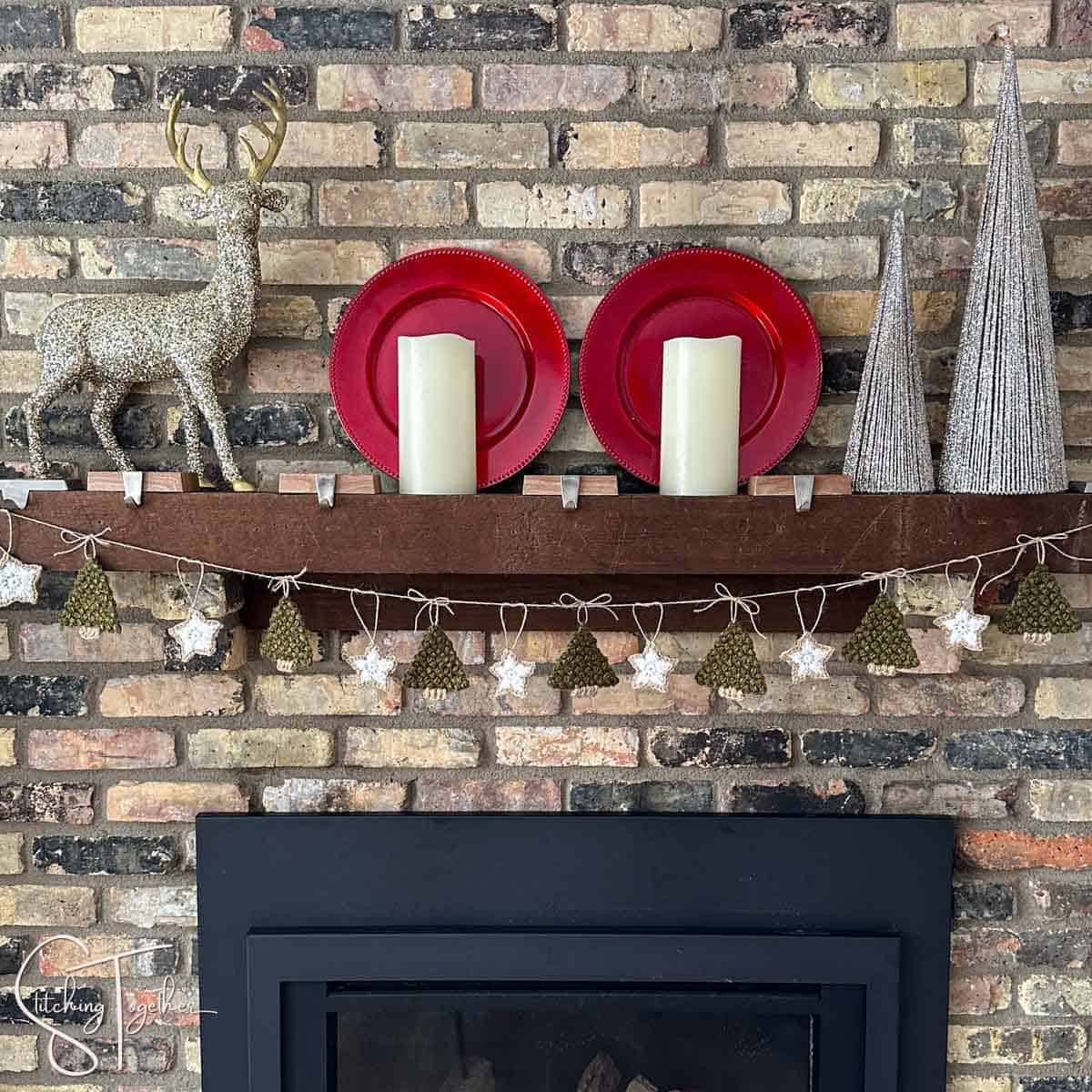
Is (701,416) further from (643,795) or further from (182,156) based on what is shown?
(182,156)

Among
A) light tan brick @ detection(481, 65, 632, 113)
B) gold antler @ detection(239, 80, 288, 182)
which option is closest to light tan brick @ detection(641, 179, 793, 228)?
light tan brick @ detection(481, 65, 632, 113)

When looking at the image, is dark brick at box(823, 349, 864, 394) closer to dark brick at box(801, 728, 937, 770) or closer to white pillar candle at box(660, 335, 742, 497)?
white pillar candle at box(660, 335, 742, 497)

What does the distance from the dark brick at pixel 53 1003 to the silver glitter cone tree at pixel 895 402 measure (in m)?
1.23

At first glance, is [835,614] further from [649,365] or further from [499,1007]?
[499,1007]

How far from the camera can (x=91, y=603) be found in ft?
3.73

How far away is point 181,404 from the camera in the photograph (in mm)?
1283

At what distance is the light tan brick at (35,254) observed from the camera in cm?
128

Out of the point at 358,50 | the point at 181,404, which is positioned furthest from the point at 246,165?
the point at 181,404

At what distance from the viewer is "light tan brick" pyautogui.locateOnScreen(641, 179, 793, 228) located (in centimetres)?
128

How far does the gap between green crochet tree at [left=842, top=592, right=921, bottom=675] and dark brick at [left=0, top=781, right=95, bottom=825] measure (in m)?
1.02

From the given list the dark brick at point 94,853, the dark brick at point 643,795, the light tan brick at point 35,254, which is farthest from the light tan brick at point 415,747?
the light tan brick at point 35,254

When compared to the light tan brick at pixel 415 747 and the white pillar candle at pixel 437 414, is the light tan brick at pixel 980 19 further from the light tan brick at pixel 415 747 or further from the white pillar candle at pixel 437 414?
the light tan brick at pixel 415 747

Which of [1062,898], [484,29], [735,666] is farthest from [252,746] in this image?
[1062,898]

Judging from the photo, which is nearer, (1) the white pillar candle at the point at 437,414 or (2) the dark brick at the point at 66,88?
(1) the white pillar candle at the point at 437,414
